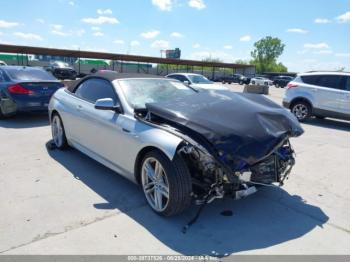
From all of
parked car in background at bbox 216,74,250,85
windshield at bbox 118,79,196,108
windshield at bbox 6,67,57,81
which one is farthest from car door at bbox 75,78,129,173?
parked car in background at bbox 216,74,250,85

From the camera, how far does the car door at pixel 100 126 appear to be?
4.11m

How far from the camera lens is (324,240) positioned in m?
3.22

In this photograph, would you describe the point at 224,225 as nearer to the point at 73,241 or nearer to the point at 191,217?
the point at 191,217

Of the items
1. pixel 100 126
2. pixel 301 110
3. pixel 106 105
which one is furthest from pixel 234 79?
pixel 106 105

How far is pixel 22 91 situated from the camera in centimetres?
845

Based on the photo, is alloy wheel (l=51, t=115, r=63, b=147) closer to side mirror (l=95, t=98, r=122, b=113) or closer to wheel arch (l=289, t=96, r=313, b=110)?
side mirror (l=95, t=98, r=122, b=113)

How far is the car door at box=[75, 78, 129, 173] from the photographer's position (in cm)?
411

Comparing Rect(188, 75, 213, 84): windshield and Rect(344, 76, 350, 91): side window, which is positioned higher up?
Rect(344, 76, 350, 91): side window

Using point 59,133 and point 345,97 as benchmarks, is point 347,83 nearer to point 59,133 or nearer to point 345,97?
point 345,97

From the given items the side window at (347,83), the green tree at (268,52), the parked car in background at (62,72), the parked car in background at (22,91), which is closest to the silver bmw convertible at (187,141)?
the parked car in background at (22,91)

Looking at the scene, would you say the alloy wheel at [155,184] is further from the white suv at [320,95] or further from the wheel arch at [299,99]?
the wheel arch at [299,99]

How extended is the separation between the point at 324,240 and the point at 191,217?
140 cm

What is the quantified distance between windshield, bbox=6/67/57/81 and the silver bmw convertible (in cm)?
512

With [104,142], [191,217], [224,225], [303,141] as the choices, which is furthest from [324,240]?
[303,141]
